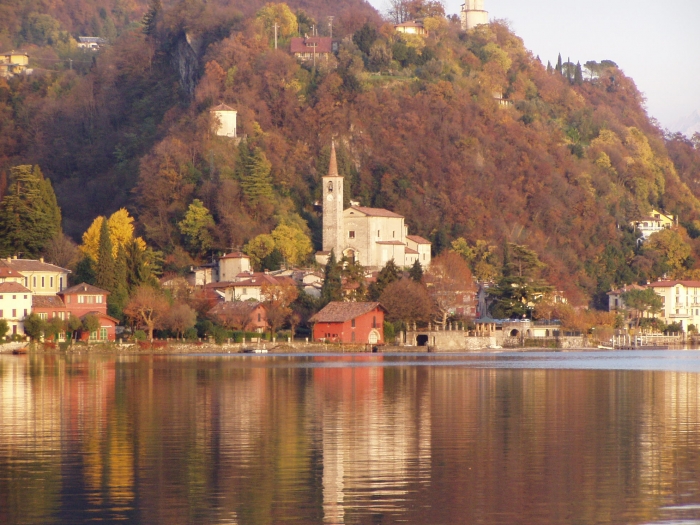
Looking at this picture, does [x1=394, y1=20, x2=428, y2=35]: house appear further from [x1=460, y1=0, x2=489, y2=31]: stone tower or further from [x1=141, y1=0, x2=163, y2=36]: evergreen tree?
[x1=141, y1=0, x2=163, y2=36]: evergreen tree

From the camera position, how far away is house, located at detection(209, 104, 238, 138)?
110562mm

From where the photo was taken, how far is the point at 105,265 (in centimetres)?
7838

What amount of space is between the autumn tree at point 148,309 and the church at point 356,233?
85.9 ft

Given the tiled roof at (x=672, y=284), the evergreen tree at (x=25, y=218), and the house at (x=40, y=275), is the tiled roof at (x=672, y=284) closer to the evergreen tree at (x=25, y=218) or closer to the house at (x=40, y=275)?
the evergreen tree at (x=25, y=218)

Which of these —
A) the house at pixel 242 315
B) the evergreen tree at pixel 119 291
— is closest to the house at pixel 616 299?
the house at pixel 242 315

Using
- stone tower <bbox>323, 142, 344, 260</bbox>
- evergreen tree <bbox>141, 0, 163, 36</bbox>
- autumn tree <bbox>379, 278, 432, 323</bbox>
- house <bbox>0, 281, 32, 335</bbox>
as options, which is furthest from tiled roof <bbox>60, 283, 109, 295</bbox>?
evergreen tree <bbox>141, 0, 163, 36</bbox>

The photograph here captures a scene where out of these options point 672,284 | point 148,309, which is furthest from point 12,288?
point 672,284

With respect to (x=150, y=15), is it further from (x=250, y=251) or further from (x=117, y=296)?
(x=117, y=296)

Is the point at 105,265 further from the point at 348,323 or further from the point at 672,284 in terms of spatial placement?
the point at 672,284

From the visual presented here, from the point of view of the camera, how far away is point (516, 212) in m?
117

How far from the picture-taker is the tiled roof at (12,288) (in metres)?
71.8

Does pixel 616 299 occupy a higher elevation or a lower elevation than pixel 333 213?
lower

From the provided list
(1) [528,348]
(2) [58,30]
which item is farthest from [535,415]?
(2) [58,30]

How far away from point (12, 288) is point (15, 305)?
1014 mm
